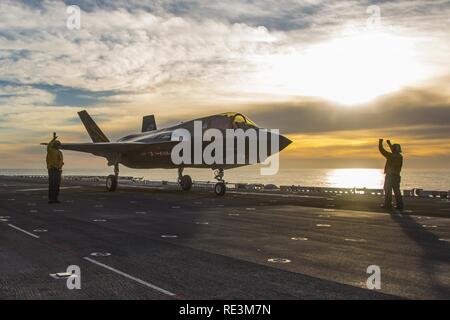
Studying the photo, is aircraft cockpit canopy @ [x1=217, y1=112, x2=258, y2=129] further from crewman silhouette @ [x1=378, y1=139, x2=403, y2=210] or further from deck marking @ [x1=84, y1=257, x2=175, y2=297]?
deck marking @ [x1=84, y1=257, x2=175, y2=297]

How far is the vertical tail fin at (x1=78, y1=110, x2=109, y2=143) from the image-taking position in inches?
1795

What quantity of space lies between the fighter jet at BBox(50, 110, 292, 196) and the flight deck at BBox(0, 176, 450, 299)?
460 inches

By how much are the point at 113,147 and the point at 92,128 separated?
1068cm

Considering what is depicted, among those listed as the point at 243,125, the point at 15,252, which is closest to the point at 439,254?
the point at 15,252

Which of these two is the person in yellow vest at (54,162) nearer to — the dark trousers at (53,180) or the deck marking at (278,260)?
the dark trousers at (53,180)

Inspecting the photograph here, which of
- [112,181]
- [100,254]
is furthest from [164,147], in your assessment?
[100,254]

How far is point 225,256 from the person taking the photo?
9914 millimetres

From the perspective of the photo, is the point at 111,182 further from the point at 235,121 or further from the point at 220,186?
the point at 235,121

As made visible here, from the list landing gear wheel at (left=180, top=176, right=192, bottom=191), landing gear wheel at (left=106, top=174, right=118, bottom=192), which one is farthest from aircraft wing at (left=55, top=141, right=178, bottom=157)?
landing gear wheel at (left=180, top=176, right=192, bottom=191)

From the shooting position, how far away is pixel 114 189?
37.1 meters

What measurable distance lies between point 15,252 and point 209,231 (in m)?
5.36

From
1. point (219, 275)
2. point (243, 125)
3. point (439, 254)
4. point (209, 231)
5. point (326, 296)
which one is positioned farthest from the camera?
point (243, 125)
